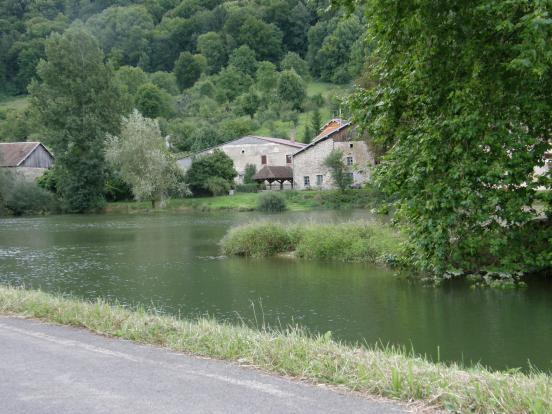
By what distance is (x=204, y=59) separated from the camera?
155 m

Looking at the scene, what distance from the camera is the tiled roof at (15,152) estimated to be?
7545 centimetres

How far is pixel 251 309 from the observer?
15.4m

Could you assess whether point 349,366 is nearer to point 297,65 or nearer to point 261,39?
point 297,65

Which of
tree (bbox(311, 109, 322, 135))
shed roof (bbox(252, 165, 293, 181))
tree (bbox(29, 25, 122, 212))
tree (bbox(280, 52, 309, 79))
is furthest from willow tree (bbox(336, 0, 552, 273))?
tree (bbox(280, 52, 309, 79))

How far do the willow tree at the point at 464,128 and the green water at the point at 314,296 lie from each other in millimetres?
1559

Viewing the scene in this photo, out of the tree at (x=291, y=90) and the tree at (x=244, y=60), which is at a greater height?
the tree at (x=244, y=60)

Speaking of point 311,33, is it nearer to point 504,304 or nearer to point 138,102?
point 138,102

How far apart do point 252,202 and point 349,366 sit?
55.5 m

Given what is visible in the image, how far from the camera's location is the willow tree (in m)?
12.6

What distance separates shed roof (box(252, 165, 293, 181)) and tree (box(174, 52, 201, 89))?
86.5m

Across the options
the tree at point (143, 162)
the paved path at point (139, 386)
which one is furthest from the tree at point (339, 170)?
the paved path at point (139, 386)

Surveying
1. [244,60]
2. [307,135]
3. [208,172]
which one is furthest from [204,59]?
[208,172]

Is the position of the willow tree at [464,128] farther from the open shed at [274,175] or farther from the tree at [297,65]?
the tree at [297,65]

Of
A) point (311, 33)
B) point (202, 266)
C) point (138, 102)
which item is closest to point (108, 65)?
point (138, 102)
